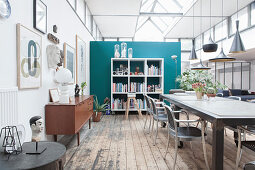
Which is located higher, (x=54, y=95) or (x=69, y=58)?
(x=69, y=58)

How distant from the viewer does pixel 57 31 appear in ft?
10.7

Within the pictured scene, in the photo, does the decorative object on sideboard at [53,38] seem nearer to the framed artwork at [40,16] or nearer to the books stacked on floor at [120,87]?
the framed artwork at [40,16]

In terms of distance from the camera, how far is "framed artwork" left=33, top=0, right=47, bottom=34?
2450 millimetres

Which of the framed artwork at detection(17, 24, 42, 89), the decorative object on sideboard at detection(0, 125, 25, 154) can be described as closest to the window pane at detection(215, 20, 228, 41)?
the framed artwork at detection(17, 24, 42, 89)

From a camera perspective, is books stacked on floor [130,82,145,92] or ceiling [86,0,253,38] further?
books stacked on floor [130,82,145,92]

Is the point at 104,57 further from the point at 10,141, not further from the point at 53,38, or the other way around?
the point at 10,141

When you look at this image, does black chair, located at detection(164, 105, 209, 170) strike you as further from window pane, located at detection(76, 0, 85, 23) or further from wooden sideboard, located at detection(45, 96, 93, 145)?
window pane, located at detection(76, 0, 85, 23)

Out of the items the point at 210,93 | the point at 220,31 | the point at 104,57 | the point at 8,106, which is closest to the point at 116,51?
the point at 104,57

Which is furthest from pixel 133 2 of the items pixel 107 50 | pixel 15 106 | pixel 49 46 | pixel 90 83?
pixel 15 106

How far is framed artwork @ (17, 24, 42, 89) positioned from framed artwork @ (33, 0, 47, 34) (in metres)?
0.14

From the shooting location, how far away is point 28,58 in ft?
7.51

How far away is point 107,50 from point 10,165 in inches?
218

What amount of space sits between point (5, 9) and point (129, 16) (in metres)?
5.39

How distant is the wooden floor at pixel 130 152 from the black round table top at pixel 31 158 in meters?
1.13
